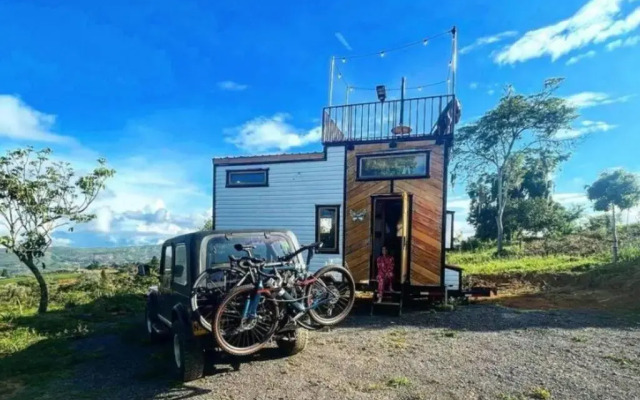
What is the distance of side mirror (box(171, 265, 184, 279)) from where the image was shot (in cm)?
517

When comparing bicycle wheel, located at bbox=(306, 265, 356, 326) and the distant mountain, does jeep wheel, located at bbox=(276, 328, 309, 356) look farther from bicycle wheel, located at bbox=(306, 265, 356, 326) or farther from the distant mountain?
the distant mountain

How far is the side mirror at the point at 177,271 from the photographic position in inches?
203

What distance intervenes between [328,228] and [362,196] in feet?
4.60

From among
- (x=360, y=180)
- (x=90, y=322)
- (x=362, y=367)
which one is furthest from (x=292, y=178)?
(x=362, y=367)

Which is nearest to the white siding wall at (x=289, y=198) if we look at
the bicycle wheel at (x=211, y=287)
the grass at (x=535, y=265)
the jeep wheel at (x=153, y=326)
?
the jeep wheel at (x=153, y=326)

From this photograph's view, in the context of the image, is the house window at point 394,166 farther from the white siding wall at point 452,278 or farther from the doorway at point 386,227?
the white siding wall at point 452,278

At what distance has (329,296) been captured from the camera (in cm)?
500

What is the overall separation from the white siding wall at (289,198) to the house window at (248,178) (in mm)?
131

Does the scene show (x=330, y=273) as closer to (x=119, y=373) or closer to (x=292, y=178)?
(x=119, y=373)

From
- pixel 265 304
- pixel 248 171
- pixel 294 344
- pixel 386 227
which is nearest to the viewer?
pixel 265 304

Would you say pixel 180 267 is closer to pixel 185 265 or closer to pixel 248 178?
pixel 185 265

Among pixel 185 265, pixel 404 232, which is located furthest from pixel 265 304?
pixel 404 232

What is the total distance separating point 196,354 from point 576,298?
11.1 m

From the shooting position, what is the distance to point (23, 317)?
962 cm
